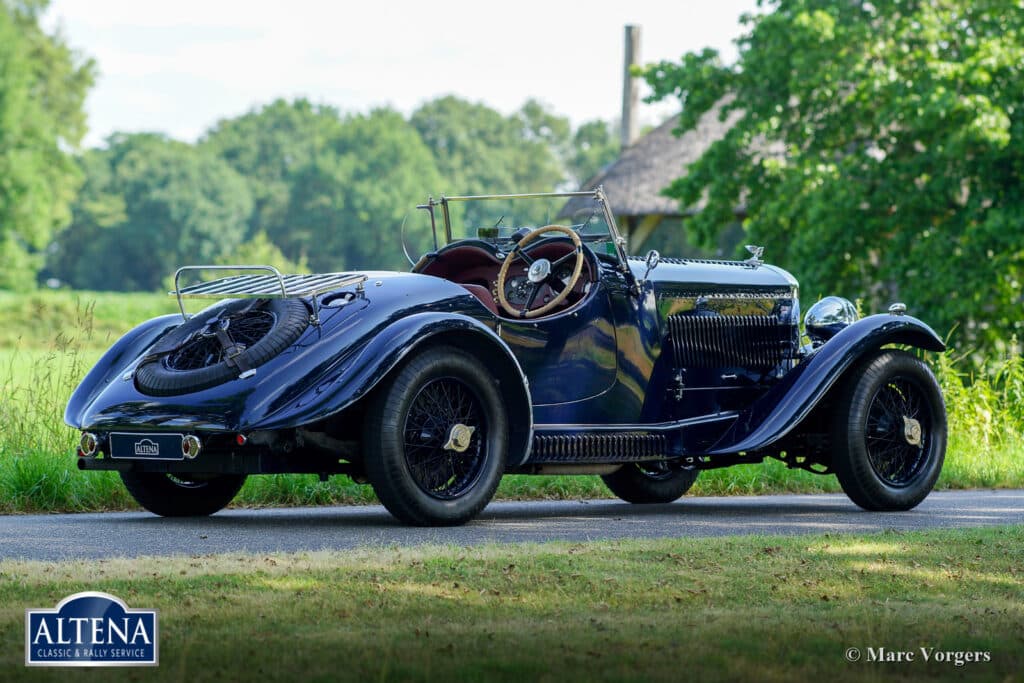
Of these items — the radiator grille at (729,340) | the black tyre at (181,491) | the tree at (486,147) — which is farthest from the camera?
the tree at (486,147)

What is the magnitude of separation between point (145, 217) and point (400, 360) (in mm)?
81932

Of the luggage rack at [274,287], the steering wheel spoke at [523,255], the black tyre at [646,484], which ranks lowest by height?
the black tyre at [646,484]

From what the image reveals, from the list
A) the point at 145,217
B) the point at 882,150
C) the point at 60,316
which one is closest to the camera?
the point at 882,150

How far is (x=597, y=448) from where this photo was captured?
27.2 ft

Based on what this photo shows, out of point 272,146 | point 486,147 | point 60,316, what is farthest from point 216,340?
point 486,147

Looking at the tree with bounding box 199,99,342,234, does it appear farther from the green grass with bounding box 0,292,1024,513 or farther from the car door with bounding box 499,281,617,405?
the car door with bounding box 499,281,617,405

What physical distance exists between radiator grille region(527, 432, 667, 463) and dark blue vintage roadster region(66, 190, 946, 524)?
0.01m

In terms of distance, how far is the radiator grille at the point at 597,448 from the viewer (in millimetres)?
8062

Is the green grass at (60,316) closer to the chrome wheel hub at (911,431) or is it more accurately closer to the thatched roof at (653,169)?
the thatched roof at (653,169)

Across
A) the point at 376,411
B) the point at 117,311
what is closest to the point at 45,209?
the point at 117,311

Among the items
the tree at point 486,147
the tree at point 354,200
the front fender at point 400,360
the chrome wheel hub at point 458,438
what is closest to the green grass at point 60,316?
the front fender at point 400,360

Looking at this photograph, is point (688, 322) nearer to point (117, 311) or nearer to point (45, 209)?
point (117, 311)

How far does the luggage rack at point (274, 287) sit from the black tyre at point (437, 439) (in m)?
0.59

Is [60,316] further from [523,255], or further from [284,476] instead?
[523,255]
